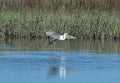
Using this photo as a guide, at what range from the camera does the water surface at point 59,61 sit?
13.0 metres

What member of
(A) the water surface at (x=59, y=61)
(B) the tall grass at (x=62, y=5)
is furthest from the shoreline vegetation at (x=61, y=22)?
(A) the water surface at (x=59, y=61)

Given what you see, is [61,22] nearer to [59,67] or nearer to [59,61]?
[59,61]

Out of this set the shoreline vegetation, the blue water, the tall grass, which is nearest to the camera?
the blue water

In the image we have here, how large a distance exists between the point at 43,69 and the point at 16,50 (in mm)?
2949

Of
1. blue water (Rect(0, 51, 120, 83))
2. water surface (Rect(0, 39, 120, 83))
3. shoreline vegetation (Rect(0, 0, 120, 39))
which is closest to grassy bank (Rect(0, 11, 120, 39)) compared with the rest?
shoreline vegetation (Rect(0, 0, 120, 39))

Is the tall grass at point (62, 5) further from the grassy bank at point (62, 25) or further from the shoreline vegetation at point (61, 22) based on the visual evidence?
the grassy bank at point (62, 25)

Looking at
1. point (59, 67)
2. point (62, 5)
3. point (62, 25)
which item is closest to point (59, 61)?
point (59, 67)

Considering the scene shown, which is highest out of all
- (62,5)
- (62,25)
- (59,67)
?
(62,5)

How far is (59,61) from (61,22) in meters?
5.01

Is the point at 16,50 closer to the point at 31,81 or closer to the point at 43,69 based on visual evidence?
the point at 43,69

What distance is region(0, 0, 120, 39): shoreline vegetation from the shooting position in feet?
64.9

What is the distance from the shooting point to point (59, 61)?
1495 centimetres

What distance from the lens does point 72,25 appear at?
1983 cm

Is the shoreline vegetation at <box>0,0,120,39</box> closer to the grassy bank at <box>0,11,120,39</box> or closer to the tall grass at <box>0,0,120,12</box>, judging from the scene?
the grassy bank at <box>0,11,120,39</box>
